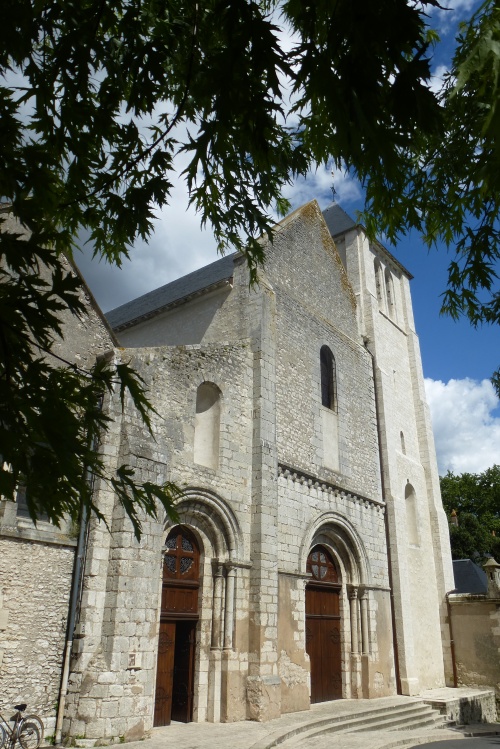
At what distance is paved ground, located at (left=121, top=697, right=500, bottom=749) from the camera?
727 cm

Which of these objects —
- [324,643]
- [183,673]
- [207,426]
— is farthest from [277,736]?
[207,426]

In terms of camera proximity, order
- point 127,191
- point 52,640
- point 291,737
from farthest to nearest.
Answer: point 291,737
point 52,640
point 127,191

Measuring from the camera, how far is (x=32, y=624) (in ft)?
23.4

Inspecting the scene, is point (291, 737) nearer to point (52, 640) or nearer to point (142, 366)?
point (52, 640)

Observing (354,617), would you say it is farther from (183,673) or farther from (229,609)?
(183,673)

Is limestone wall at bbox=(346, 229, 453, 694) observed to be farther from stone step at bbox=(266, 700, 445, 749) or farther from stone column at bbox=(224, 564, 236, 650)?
stone column at bbox=(224, 564, 236, 650)

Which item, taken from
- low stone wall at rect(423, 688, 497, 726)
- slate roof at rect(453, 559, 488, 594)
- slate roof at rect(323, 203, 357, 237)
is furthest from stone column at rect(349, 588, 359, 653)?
slate roof at rect(323, 203, 357, 237)

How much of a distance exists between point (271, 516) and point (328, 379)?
4.78 meters

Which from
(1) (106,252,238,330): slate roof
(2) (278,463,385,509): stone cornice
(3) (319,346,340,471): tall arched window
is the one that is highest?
(1) (106,252,238,330): slate roof

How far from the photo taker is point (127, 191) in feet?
10.8

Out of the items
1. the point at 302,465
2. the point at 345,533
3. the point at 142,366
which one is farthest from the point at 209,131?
the point at 345,533

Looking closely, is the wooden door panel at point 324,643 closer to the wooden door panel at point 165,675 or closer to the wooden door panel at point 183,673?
the wooden door panel at point 183,673

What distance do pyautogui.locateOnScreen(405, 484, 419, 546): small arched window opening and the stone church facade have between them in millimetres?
46

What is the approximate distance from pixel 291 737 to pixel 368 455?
732 centimetres
